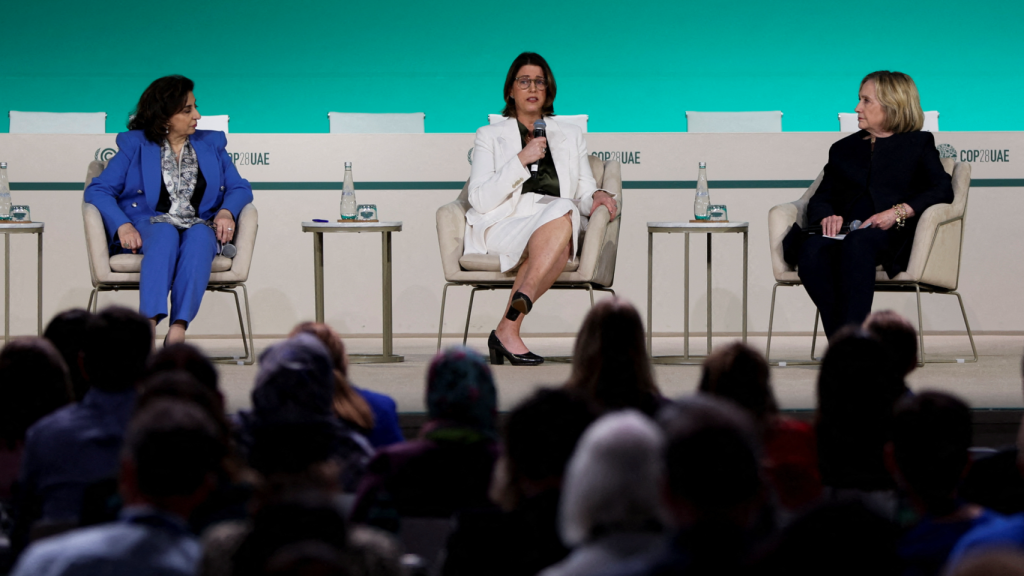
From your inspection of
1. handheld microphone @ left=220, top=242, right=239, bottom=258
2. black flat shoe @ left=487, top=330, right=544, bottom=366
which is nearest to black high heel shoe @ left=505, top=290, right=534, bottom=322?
black flat shoe @ left=487, top=330, right=544, bottom=366

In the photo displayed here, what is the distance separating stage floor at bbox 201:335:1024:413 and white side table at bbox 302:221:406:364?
133 mm

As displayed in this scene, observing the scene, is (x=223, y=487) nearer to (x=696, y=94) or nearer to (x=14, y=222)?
(x=14, y=222)

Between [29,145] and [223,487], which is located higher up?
[29,145]

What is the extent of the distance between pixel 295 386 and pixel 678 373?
2521mm

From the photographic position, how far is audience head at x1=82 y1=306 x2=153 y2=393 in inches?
67.7

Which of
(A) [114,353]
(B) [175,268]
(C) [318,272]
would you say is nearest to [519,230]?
(C) [318,272]

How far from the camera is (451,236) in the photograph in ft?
14.1

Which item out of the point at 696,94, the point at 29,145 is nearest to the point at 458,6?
the point at 696,94

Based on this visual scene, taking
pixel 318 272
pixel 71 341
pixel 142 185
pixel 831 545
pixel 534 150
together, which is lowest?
pixel 831 545

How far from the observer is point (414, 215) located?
5457mm

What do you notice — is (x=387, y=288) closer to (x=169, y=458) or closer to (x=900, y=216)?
(x=900, y=216)

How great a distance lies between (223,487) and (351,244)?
4.14 metres

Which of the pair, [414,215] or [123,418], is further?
[414,215]

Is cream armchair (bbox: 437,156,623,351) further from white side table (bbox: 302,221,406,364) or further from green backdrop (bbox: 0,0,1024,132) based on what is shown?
green backdrop (bbox: 0,0,1024,132)
